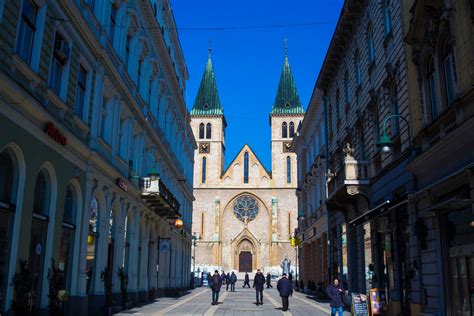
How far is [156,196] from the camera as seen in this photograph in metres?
26.3

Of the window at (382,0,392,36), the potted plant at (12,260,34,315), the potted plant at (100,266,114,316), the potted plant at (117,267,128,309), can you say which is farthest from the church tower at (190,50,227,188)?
the potted plant at (12,260,34,315)

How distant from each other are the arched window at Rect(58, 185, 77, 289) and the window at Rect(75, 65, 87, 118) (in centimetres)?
246

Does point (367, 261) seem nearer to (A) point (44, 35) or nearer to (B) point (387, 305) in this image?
(B) point (387, 305)

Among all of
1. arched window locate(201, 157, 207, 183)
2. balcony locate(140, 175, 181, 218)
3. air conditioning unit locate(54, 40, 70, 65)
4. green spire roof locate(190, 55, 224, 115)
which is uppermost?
green spire roof locate(190, 55, 224, 115)

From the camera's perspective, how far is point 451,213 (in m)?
13.4

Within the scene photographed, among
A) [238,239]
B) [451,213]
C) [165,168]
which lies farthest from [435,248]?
[238,239]

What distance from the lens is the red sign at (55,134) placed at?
13415 mm

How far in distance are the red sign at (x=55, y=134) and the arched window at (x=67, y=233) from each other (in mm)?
A: 2035

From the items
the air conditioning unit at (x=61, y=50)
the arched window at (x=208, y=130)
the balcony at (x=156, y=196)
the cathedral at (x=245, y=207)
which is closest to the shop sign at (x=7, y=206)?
the air conditioning unit at (x=61, y=50)

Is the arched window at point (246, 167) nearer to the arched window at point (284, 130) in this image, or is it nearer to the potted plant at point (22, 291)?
the arched window at point (284, 130)

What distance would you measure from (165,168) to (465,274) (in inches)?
959

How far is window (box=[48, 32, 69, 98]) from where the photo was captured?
14461 millimetres

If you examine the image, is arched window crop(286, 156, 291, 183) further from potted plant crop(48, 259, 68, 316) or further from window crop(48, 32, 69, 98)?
potted plant crop(48, 259, 68, 316)

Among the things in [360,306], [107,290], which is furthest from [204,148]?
[360,306]
